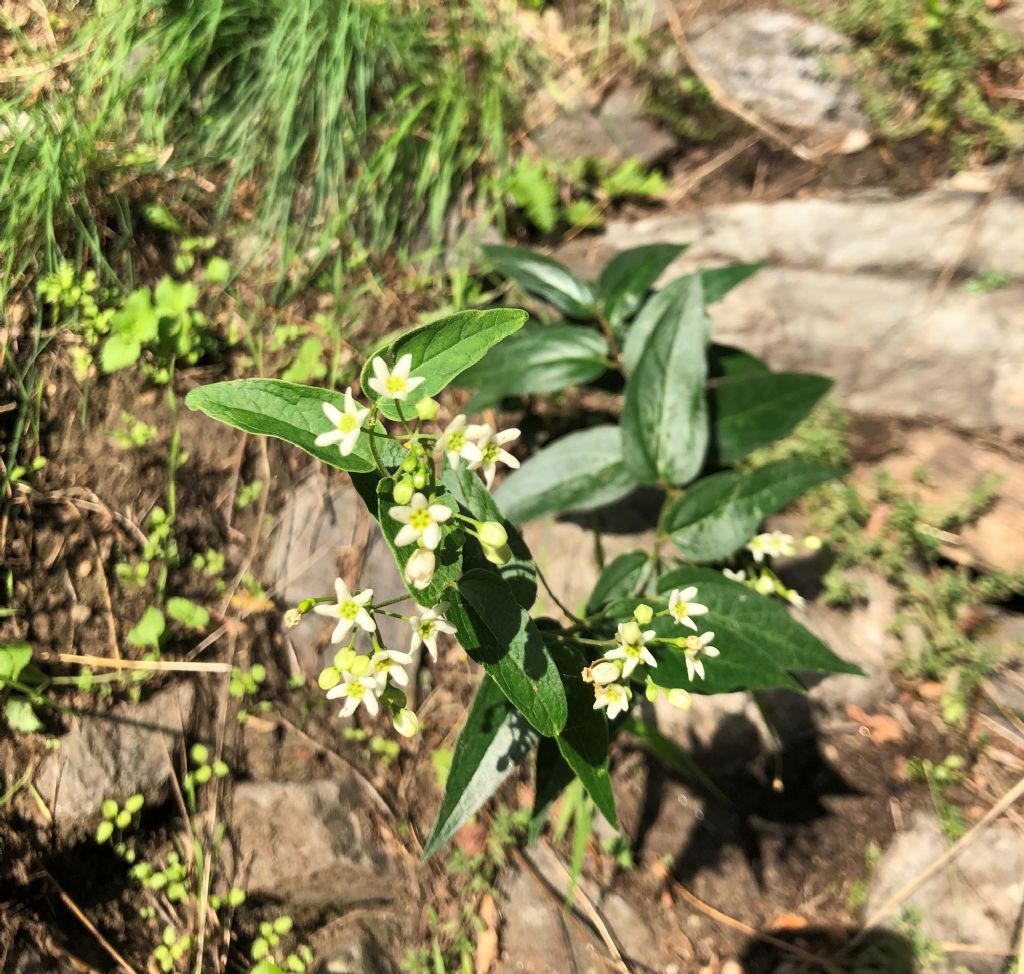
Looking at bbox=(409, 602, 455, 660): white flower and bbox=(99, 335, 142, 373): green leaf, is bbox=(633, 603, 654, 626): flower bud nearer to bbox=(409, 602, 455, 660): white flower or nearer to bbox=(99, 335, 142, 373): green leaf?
bbox=(409, 602, 455, 660): white flower

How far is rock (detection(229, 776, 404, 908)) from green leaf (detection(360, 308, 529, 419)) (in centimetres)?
159

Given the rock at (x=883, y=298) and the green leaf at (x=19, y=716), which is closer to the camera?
the green leaf at (x=19, y=716)

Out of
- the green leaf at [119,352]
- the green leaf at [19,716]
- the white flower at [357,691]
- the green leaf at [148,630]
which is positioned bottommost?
the green leaf at [19,716]

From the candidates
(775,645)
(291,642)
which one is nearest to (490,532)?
(775,645)

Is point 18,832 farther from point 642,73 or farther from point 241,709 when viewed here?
point 642,73

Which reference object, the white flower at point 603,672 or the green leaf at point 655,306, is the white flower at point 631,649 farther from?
the green leaf at point 655,306

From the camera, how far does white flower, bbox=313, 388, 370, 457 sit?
1.10 metres

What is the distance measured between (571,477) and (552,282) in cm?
68

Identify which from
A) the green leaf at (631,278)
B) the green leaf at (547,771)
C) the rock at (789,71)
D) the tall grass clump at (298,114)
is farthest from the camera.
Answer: the rock at (789,71)

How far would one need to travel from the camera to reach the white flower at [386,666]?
1.28 meters

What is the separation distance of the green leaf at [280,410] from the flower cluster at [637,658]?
564mm

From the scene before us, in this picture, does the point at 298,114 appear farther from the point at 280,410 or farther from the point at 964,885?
the point at 964,885

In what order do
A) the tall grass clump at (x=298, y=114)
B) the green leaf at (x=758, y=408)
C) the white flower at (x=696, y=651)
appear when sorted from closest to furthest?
the white flower at (x=696, y=651) < the green leaf at (x=758, y=408) < the tall grass clump at (x=298, y=114)

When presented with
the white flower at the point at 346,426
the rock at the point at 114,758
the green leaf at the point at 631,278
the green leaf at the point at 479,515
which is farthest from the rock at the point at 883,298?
the rock at the point at 114,758
